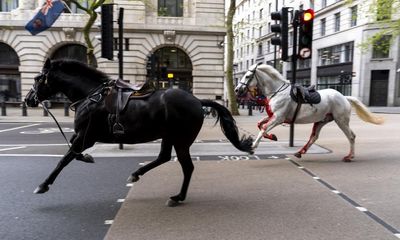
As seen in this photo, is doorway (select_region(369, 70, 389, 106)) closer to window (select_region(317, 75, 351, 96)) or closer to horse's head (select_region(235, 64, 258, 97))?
window (select_region(317, 75, 351, 96))

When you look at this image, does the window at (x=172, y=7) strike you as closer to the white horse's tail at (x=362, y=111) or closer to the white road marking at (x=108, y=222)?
the white horse's tail at (x=362, y=111)

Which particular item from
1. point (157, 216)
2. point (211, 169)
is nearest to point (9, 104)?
point (211, 169)

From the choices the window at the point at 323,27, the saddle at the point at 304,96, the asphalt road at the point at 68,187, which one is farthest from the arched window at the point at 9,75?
the window at the point at 323,27

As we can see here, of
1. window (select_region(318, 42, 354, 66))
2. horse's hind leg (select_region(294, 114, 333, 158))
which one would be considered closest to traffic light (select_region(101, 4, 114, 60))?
horse's hind leg (select_region(294, 114, 333, 158))

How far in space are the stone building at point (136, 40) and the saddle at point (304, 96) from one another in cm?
2155

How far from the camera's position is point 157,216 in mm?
4457

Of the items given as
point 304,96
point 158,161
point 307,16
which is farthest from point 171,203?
point 307,16

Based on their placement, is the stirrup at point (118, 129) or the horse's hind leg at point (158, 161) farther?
the horse's hind leg at point (158, 161)

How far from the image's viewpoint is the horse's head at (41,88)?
520cm

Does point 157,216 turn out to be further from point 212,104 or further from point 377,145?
point 377,145

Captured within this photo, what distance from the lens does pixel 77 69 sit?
17.4 feet

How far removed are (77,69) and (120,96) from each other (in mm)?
911

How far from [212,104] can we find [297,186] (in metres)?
2.09

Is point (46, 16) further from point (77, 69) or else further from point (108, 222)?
point (108, 222)
